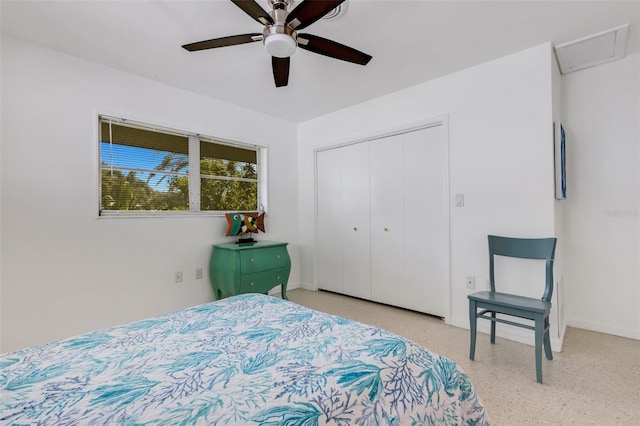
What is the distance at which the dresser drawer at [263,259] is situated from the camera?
311 centimetres

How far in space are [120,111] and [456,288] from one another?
3.48 metres

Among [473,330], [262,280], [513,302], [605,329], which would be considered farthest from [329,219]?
[605,329]

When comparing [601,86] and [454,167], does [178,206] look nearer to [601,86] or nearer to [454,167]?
[454,167]

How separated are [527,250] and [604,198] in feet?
3.37

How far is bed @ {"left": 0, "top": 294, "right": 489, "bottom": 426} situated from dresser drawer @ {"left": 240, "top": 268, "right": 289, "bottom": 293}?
1.75m

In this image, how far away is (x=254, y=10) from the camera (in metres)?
1.54

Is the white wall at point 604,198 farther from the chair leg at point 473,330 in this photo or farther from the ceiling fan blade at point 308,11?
the ceiling fan blade at point 308,11

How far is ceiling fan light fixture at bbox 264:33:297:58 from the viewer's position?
5.34 ft

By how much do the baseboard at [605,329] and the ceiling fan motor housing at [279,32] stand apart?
10.9ft

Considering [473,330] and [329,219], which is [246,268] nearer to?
[329,219]

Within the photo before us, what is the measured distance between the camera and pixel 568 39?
2260mm

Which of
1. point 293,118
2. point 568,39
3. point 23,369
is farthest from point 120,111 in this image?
point 568,39

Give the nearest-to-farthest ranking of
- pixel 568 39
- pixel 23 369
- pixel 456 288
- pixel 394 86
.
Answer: pixel 23 369, pixel 568 39, pixel 456 288, pixel 394 86

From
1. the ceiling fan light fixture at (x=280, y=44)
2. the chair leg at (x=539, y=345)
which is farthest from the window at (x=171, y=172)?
the chair leg at (x=539, y=345)
